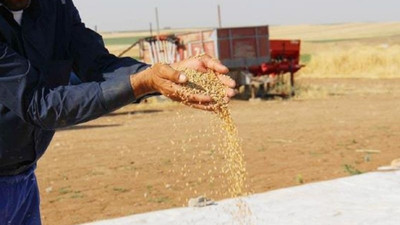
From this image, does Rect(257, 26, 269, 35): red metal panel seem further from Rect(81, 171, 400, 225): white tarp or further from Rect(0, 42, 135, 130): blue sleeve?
Rect(0, 42, 135, 130): blue sleeve

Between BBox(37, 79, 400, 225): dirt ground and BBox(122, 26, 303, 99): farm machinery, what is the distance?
2.66 m

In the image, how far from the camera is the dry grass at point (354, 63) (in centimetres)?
2834

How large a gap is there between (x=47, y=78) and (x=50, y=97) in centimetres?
28

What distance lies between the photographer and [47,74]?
219 centimetres

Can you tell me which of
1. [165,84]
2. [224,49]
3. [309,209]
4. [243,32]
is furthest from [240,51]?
[165,84]

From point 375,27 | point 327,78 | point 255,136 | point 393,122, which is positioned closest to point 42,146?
point 255,136

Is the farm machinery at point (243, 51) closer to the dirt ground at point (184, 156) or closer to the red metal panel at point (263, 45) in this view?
the red metal panel at point (263, 45)

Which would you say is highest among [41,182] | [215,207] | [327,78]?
[215,207]

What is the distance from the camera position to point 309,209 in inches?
160

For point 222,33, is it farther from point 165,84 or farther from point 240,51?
point 165,84

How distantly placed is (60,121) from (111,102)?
14 cm

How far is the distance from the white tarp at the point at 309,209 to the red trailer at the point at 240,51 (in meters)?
12.3

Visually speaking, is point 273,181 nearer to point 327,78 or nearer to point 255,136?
point 255,136

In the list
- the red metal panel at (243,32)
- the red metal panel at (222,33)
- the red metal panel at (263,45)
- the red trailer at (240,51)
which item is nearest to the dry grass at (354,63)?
the red trailer at (240,51)
